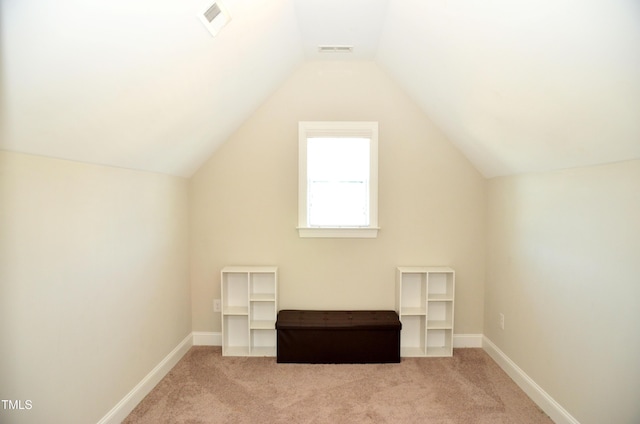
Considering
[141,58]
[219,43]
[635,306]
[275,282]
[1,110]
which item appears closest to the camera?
[1,110]

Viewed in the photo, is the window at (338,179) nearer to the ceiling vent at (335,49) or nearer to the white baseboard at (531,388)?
the ceiling vent at (335,49)

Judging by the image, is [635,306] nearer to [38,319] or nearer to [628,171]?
[628,171]

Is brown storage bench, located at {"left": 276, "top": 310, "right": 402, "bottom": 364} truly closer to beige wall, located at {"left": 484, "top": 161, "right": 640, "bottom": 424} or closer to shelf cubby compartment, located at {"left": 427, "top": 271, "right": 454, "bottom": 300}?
shelf cubby compartment, located at {"left": 427, "top": 271, "right": 454, "bottom": 300}

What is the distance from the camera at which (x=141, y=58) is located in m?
1.67

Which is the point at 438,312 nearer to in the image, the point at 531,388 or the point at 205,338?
the point at 531,388

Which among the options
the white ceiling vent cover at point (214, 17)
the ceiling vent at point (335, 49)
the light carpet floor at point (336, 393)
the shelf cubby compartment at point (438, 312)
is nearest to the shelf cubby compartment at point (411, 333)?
the shelf cubby compartment at point (438, 312)

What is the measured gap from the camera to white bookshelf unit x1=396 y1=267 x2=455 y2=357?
3398 mm

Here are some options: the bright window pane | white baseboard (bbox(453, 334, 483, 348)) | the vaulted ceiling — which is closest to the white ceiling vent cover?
the vaulted ceiling

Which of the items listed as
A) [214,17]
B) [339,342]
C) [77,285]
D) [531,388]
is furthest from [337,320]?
[214,17]

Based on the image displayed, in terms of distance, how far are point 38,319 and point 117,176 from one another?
1.00m

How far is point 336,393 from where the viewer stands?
2.72 metres

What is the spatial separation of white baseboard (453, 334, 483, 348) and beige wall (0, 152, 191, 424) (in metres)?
2.85

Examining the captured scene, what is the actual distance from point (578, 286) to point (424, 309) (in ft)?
4.73

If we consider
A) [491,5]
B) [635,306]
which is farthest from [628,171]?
[491,5]
